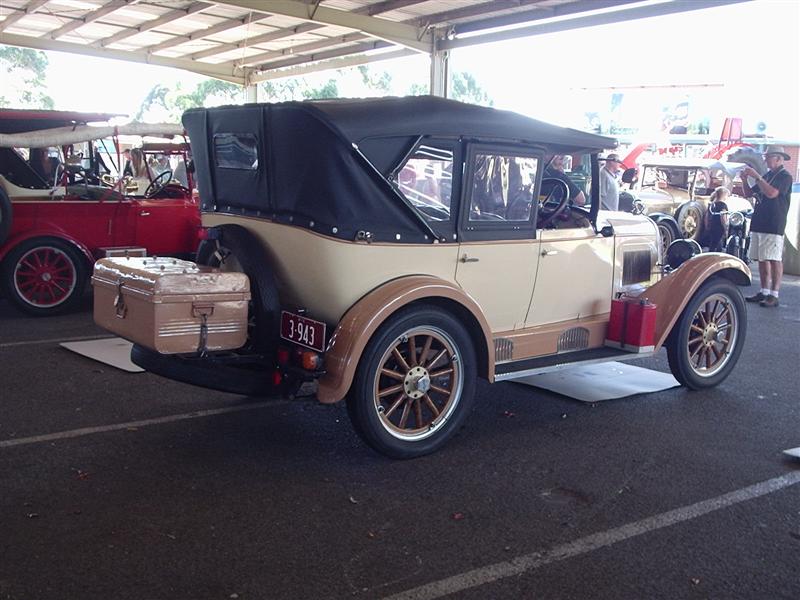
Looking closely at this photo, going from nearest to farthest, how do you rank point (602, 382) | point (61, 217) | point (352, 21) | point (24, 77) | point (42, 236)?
point (602, 382), point (42, 236), point (61, 217), point (352, 21), point (24, 77)

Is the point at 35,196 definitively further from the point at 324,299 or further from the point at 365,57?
the point at 365,57

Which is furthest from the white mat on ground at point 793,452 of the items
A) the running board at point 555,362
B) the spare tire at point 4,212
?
the spare tire at point 4,212

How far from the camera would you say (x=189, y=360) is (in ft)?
14.0

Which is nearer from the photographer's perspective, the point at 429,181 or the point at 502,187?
the point at 429,181

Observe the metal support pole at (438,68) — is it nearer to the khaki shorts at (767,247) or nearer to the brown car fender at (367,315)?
the khaki shorts at (767,247)

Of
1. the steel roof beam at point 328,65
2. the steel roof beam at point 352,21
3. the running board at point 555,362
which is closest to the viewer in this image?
the running board at point 555,362

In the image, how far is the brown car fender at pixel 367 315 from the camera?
4.03 metres

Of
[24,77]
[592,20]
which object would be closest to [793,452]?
[592,20]

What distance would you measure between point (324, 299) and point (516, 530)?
5.29ft

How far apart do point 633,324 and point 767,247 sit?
5.28 meters

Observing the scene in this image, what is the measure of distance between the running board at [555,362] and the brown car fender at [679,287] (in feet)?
0.87

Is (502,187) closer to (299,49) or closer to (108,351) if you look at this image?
(108,351)

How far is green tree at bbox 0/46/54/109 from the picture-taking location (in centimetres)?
3039

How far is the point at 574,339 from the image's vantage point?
17.6 ft
